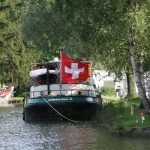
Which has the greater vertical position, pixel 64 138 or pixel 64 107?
pixel 64 107

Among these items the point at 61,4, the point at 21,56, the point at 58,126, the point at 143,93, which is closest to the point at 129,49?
the point at 143,93

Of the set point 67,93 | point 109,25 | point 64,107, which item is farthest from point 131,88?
point 109,25

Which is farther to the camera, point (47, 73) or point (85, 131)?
point (47, 73)

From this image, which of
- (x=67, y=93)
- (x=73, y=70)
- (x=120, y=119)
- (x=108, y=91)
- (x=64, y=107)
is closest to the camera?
(x=120, y=119)

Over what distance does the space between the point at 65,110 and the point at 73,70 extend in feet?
8.85

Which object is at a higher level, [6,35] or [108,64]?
[6,35]

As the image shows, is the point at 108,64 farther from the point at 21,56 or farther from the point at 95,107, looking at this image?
the point at 21,56

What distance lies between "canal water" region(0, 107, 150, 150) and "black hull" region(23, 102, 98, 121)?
2.34m

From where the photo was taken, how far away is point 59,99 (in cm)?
Result: 3859

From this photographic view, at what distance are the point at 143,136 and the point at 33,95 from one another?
53.5 ft

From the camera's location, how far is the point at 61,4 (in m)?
29.8

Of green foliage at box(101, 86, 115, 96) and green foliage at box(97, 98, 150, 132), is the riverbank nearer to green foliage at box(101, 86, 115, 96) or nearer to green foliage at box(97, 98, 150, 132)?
green foliage at box(97, 98, 150, 132)

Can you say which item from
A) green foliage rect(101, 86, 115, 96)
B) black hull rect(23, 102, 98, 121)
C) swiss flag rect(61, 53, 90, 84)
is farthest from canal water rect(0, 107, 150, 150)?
green foliage rect(101, 86, 115, 96)

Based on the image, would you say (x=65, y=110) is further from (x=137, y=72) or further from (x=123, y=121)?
(x=123, y=121)
